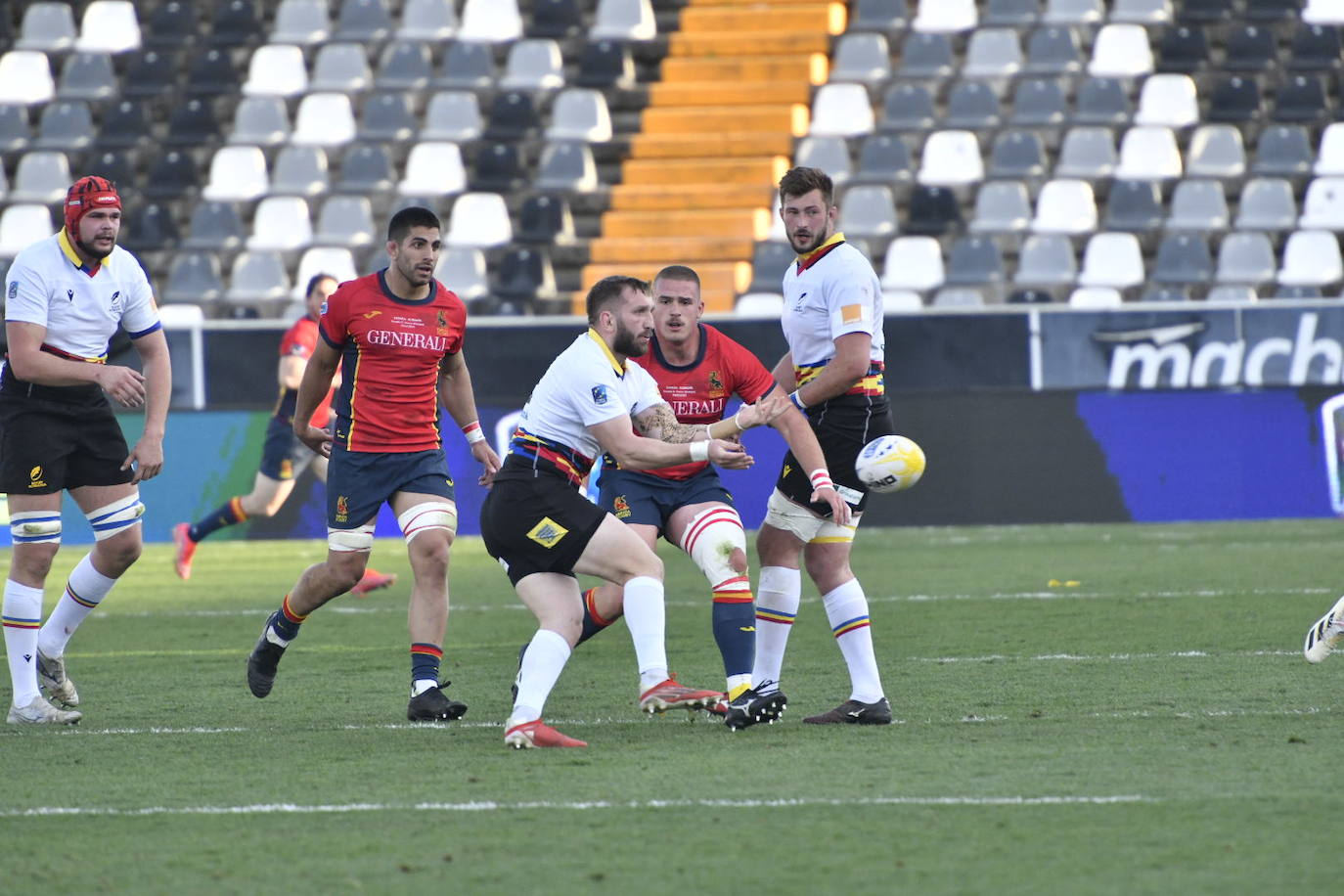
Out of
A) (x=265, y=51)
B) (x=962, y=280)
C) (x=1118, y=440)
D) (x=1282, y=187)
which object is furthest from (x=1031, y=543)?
(x=265, y=51)

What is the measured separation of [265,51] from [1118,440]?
43.2 ft

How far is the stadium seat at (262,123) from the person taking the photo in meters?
23.8

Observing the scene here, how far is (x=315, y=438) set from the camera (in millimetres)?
8211

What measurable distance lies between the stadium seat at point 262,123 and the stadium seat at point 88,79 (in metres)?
2.01

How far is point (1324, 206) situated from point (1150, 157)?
2041 mm

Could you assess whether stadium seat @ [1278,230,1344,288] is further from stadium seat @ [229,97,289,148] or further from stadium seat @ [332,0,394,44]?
stadium seat @ [229,97,289,148]

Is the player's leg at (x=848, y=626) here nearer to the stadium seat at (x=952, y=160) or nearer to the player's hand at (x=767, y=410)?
the player's hand at (x=767, y=410)

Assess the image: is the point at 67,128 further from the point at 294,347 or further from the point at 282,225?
the point at 294,347

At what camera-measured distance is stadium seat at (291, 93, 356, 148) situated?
23.6 meters

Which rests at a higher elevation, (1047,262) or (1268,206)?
(1268,206)

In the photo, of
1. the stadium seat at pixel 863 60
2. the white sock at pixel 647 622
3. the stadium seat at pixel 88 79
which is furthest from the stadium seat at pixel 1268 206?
the white sock at pixel 647 622

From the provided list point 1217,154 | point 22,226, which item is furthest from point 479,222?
point 1217,154

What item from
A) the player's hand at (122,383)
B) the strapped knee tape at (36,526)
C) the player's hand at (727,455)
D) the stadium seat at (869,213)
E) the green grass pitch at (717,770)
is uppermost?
the stadium seat at (869,213)

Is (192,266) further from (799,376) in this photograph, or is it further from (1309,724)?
(1309,724)
